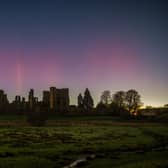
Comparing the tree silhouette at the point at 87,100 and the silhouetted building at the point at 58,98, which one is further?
the tree silhouette at the point at 87,100

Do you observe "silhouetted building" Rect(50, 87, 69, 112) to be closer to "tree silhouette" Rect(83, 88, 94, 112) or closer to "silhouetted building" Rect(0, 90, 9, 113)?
"tree silhouette" Rect(83, 88, 94, 112)

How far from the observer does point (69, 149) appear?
45156 millimetres

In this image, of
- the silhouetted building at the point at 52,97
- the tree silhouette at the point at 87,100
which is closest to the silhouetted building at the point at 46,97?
the silhouetted building at the point at 52,97

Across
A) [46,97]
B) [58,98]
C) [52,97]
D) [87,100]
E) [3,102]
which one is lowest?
[3,102]

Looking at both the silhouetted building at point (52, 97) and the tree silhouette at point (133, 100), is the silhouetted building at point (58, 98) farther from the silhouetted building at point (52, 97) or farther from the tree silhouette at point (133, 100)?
the tree silhouette at point (133, 100)

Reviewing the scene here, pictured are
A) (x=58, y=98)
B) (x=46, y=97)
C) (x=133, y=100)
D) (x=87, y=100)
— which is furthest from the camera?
(x=46, y=97)

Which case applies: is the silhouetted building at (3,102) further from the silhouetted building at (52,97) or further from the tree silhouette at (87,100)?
the tree silhouette at (87,100)

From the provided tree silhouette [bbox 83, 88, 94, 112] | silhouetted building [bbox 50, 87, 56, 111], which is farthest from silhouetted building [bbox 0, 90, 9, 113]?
tree silhouette [bbox 83, 88, 94, 112]

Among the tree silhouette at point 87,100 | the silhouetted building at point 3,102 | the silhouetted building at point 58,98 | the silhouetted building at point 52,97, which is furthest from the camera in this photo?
the tree silhouette at point 87,100

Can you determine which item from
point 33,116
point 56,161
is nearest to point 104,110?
point 33,116

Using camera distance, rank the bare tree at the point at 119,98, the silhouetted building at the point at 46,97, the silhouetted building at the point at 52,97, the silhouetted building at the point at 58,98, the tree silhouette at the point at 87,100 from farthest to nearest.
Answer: the silhouetted building at the point at 46,97, the tree silhouette at the point at 87,100, the silhouetted building at the point at 52,97, the silhouetted building at the point at 58,98, the bare tree at the point at 119,98

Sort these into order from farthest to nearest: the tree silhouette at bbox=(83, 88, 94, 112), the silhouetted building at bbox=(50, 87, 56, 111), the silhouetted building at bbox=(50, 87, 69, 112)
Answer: the tree silhouette at bbox=(83, 88, 94, 112) < the silhouetted building at bbox=(50, 87, 56, 111) < the silhouetted building at bbox=(50, 87, 69, 112)

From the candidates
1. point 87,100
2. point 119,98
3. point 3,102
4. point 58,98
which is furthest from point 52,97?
point 119,98

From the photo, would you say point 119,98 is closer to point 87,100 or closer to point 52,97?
point 87,100
